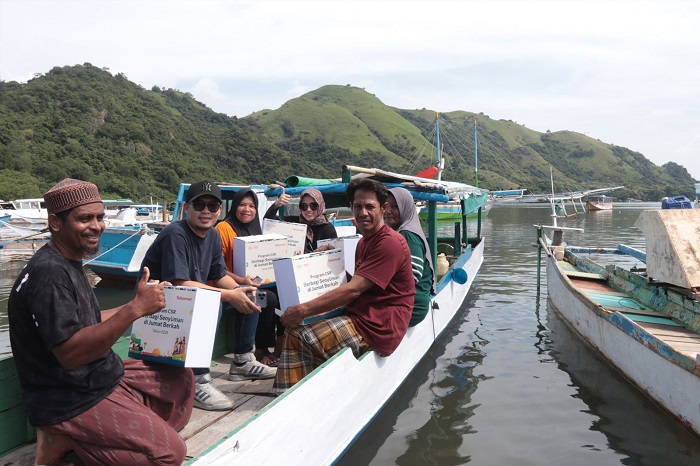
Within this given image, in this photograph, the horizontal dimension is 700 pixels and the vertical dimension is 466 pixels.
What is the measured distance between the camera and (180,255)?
3803 millimetres

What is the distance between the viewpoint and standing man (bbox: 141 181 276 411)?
12.4 ft

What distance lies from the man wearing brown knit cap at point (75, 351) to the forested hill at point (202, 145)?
48776 millimetres

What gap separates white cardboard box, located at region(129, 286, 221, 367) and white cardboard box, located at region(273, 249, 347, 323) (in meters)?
0.90

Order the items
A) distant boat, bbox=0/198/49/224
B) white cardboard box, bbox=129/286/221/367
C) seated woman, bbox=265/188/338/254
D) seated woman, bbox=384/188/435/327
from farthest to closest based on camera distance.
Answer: distant boat, bbox=0/198/49/224 < seated woman, bbox=265/188/338/254 < seated woman, bbox=384/188/435/327 < white cardboard box, bbox=129/286/221/367

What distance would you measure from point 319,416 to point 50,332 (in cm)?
201

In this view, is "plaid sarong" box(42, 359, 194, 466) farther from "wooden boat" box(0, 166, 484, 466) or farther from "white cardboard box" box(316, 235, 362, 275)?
"white cardboard box" box(316, 235, 362, 275)

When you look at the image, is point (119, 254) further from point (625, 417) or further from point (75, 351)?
point (75, 351)

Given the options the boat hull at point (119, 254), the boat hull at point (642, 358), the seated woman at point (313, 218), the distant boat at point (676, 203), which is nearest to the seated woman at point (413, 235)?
the seated woman at point (313, 218)

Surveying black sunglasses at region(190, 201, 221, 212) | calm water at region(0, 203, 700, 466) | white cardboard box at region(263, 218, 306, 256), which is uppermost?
black sunglasses at region(190, 201, 221, 212)

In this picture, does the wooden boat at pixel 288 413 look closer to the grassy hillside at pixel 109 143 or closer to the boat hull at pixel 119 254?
the boat hull at pixel 119 254

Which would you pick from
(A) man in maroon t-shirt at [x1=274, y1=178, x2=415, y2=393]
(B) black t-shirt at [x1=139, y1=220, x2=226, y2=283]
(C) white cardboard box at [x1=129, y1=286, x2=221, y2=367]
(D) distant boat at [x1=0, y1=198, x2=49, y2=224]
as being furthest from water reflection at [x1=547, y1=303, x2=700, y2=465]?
(D) distant boat at [x1=0, y1=198, x2=49, y2=224]

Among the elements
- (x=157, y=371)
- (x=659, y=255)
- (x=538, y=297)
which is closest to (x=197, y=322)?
(x=157, y=371)

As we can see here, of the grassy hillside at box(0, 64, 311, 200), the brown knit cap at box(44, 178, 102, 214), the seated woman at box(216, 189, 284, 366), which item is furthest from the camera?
the grassy hillside at box(0, 64, 311, 200)

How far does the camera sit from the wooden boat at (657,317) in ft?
16.7
